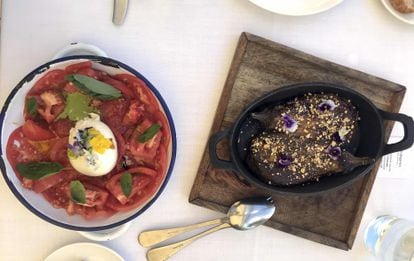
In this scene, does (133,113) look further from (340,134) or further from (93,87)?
(340,134)

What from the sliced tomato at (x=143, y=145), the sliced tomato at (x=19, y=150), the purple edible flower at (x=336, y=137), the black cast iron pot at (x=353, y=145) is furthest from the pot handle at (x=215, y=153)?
the sliced tomato at (x=19, y=150)

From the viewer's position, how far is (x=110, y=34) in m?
1.08

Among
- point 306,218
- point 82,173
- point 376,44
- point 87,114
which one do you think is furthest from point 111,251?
point 376,44

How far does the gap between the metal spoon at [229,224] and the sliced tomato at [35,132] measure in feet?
0.88

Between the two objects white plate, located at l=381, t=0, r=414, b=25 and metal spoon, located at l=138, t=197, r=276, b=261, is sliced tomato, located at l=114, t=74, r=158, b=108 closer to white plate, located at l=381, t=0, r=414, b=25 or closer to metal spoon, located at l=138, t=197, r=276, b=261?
metal spoon, located at l=138, t=197, r=276, b=261

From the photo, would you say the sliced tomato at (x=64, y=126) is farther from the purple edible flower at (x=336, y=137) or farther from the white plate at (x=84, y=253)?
the purple edible flower at (x=336, y=137)

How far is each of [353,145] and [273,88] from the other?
7.7 inches

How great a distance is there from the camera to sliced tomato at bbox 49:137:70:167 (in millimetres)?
1011

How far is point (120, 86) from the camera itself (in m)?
1.02

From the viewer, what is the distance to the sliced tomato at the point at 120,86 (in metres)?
1.02

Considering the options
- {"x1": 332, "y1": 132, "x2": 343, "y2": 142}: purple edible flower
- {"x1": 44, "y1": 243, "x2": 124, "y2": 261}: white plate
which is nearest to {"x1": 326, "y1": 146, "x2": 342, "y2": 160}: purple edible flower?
{"x1": 332, "y1": 132, "x2": 343, "y2": 142}: purple edible flower

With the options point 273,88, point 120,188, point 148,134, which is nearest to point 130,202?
point 120,188

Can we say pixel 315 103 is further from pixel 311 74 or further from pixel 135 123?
pixel 135 123

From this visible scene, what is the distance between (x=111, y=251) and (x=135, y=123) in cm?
26
